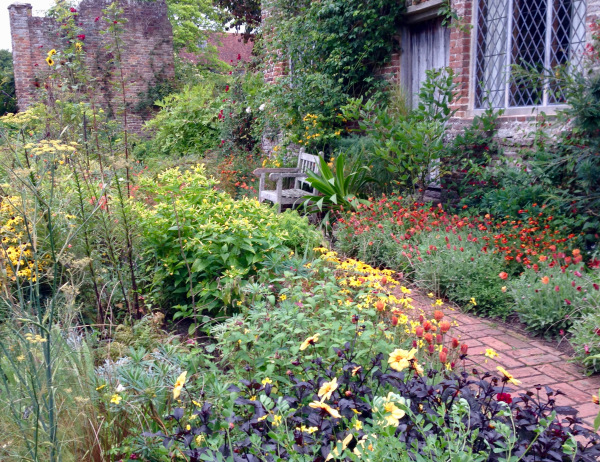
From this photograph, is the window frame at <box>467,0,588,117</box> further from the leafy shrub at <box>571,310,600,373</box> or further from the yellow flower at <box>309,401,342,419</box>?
the yellow flower at <box>309,401,342,419</box>

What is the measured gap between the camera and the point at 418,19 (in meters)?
7.70

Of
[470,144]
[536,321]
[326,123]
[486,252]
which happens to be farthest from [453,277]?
[326,123]

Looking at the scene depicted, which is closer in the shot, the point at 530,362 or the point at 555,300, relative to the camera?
the point at 530,362

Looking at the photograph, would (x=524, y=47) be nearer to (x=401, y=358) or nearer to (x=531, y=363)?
(x=531, y=363)

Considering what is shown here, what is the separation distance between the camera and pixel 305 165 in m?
8.28

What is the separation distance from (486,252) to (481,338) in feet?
3.74

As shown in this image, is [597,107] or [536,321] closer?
[536,321]

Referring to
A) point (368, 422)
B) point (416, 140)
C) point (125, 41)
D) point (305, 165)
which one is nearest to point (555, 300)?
point (368, 422)

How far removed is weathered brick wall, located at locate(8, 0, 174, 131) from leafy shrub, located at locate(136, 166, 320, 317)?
37.2 feet

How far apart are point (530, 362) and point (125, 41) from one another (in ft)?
48.0

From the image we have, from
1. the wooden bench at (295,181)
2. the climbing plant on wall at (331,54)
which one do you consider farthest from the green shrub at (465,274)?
the climbing plant on wall at (331,54)

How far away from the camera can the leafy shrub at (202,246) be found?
377 cm

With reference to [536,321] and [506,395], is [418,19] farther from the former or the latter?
[506,395]

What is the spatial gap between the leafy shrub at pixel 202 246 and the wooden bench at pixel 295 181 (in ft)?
9.52
